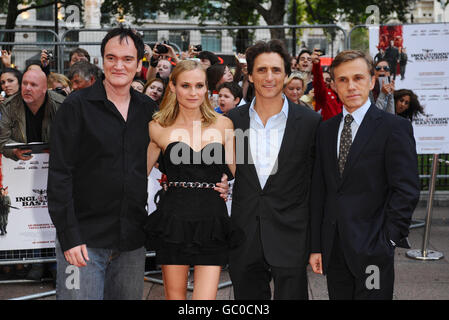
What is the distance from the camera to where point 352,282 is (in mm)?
3521

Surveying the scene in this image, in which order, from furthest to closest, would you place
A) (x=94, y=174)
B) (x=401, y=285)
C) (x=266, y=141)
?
(x=401, y=285) → (x=266, y=141) → (x=94, y=174)

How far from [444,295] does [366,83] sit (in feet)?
9.65

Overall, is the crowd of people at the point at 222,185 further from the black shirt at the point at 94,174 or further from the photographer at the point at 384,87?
the photographer at the point at 384,87

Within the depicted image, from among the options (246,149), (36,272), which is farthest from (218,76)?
(246,149)

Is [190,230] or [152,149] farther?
[152,149]

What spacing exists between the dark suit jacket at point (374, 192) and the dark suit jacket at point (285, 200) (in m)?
0.21

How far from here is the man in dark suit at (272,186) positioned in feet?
11.9

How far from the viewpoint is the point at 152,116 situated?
141 inches

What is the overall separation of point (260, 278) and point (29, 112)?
3124mm

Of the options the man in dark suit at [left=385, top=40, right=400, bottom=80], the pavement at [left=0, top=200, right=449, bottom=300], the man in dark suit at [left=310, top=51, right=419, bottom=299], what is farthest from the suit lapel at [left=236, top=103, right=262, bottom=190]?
the man in dark suit at [left=385, top=40, right=400, bottom=80]

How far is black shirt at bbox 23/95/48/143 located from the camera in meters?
5.59

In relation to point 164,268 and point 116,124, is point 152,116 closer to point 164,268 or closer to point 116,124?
point 116,124

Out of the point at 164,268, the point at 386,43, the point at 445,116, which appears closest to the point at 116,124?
the point at 164,268

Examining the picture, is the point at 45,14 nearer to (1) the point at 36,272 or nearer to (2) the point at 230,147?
(1) the point at 36,272
